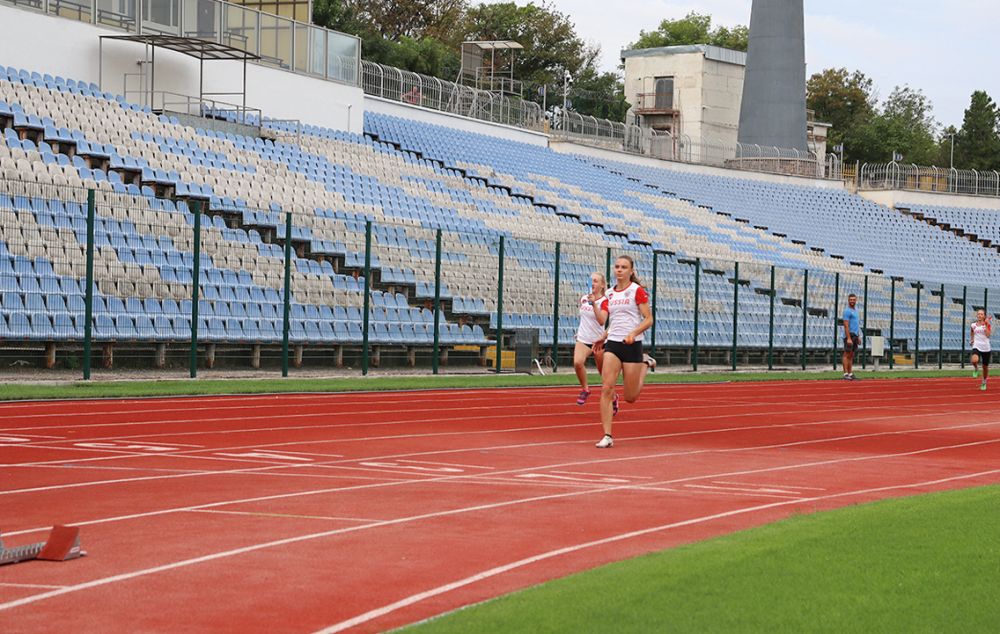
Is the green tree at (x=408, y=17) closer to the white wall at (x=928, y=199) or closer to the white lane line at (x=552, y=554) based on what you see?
the white wall at (x=928, y=199)

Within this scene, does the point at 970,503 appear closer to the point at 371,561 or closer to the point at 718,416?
the point at 371,561

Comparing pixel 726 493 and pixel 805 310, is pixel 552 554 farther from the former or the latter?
pixel 805 310

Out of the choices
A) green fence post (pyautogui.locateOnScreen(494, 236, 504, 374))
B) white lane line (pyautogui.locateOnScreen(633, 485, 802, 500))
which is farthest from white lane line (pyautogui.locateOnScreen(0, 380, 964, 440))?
white lane line (pyautogui.locateOnScreen(633, 485, 802, 500))

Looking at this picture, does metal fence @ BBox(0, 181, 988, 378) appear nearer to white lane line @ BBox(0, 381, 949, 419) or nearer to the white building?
white lane line @ BBox(0, 381, 949, 419)

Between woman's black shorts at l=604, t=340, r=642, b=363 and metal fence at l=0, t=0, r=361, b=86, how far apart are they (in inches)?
827

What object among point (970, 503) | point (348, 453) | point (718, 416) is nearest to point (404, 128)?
point (718, 416)

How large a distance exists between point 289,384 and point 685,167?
42.0 m

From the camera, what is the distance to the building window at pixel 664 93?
74.2 meters

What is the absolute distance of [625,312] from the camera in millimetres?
14320

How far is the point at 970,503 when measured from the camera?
9.44m

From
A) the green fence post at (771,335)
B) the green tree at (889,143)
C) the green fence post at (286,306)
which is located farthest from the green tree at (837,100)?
the green fence post at (286,306)

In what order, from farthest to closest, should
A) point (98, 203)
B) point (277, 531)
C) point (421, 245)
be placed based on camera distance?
point (421, 245) → point (98, 203) → point (277, 531)

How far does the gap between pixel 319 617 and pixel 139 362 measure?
17.2 m

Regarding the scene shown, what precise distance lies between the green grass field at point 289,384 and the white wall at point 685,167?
26.3 meters
